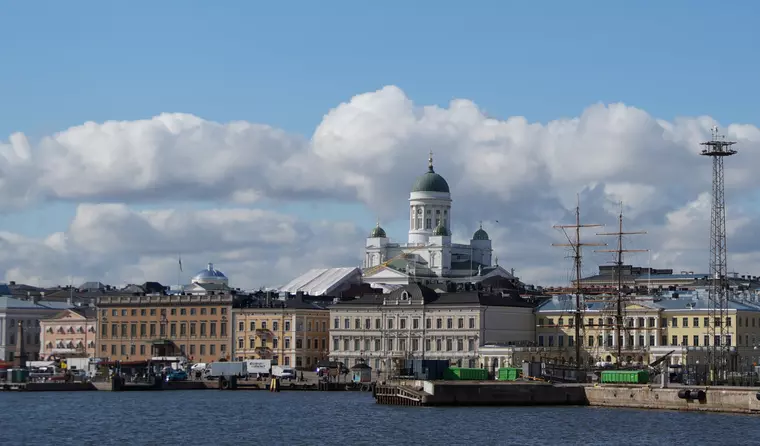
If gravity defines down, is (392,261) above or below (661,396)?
above

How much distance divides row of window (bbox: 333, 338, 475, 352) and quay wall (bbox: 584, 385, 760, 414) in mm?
52962

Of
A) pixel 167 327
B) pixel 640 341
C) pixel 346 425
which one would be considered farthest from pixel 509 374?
pixel 167 327

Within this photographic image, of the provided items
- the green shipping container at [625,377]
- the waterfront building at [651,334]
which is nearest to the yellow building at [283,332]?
the waterfront building at [651,334]

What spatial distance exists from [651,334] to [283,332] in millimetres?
39168

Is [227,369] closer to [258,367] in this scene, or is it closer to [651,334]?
[258,367]

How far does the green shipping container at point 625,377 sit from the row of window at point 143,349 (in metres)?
71.8

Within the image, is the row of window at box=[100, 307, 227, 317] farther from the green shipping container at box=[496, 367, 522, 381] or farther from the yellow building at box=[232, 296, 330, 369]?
the green shipping container at box=[496, 367, 522, 381]

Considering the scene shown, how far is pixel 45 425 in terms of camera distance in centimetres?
9619

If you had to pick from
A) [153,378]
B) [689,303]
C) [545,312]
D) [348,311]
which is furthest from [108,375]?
[689,303]

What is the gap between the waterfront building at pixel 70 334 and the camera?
190 meters

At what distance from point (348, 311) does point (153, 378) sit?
2840cm

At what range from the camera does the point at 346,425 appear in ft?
310

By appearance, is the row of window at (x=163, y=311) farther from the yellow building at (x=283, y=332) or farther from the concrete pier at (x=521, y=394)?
the concrete pier at (x=521, y=394)

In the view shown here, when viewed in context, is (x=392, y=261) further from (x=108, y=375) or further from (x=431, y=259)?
(x=108, y=375)
